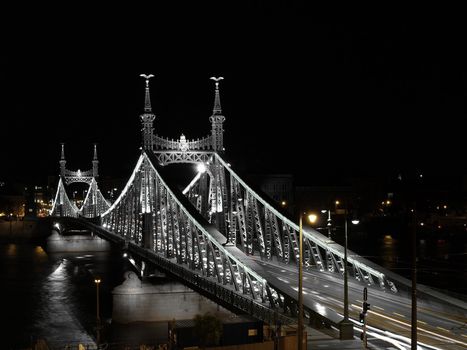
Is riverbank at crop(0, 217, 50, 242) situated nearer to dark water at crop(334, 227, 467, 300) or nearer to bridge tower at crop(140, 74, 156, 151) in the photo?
dark water at crop(334, 227, 467, 300)

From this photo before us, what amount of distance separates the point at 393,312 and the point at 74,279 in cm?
5126

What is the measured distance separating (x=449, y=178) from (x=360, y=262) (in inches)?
4967

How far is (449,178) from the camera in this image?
Answer: 6393 inches

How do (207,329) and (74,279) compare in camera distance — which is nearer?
(207,329)

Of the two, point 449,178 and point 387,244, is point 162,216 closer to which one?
point 387,244

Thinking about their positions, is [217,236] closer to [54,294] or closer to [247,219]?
[247,219]

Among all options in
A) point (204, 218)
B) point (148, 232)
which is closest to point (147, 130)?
point (148, 232)

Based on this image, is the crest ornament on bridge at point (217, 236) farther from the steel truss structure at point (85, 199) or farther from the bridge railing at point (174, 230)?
the steel truss structure at point (85, 199)

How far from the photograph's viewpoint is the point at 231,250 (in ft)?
129

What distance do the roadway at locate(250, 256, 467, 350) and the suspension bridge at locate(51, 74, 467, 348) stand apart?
105 millimetres

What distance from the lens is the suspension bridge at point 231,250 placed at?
3294 centimetres

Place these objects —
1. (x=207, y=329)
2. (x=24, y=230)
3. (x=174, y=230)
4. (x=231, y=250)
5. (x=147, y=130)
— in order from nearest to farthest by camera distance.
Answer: (x=207, y=329) → (x=231, y=250) → (x=174, y=230) → (x=147, y=130) → (x=24, y=230)

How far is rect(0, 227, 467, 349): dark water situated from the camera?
50.8 metres

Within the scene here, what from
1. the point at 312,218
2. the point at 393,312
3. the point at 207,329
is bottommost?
the point at 393,312
